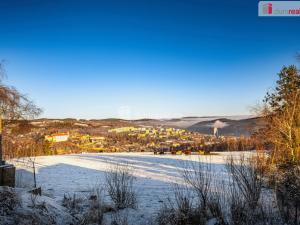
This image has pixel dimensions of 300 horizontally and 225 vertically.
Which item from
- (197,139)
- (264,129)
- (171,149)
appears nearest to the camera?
(264,129)

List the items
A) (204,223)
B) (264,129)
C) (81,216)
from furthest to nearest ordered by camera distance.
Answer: (264,129)
(81,216)
(204,223)

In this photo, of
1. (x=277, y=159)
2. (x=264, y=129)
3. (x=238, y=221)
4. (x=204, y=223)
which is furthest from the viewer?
(x=264, y=129)

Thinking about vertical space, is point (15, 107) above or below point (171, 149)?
above

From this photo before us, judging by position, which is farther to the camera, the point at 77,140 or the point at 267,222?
the point at 77,140

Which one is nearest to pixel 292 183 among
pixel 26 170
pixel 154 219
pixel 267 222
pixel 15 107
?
pixel 267 222

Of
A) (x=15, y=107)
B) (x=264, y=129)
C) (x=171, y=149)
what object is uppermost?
(x=15, y=107)

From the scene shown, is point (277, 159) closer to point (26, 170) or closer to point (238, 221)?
point (238, 221)

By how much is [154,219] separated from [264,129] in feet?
38.0

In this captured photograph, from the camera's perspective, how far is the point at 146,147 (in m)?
40.4

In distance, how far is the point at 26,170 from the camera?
1681 centimetres

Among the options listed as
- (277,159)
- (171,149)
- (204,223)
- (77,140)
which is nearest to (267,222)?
(204,223)

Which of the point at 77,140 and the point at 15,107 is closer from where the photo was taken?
Answer: the point at 15,107

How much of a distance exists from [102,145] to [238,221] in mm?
37558

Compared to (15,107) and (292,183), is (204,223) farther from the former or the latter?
(15,107)
